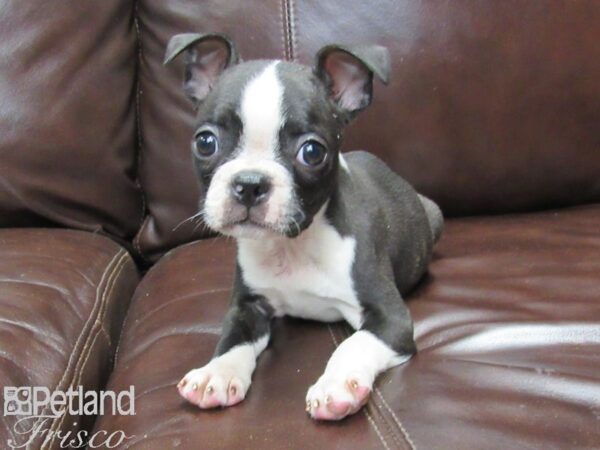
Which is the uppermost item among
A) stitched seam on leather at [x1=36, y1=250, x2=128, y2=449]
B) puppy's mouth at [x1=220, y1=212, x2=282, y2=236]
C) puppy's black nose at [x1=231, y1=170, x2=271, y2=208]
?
puppy's black nose at [x1=231, y1=170, x2=271, y2=208]

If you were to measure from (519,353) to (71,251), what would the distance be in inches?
43.1

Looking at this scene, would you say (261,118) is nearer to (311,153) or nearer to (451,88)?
(311,153)

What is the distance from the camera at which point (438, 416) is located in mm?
1140

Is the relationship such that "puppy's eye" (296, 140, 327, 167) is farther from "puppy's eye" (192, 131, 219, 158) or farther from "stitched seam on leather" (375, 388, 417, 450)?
"stitched seam on leather" (375, 388, 417, 450)

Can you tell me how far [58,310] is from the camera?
1.58m

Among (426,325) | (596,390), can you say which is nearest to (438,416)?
(596,390)

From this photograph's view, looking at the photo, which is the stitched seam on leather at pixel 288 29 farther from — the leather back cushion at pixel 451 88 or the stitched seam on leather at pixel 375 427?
the stitched seam on leather at pixel 375 427

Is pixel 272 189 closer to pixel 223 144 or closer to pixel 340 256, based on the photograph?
pixel 223 144

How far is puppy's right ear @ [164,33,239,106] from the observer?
5.10ft

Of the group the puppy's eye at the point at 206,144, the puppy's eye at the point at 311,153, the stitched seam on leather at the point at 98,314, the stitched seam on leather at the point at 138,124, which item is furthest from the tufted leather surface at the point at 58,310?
the puppy's eye at the point at 311,153

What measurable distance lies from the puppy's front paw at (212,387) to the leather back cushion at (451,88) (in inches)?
34.3

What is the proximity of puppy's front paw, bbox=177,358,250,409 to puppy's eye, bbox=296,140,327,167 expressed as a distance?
390mm
